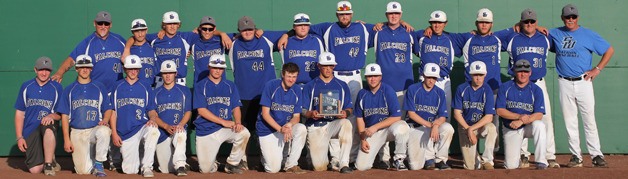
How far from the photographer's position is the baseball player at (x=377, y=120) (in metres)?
11.4

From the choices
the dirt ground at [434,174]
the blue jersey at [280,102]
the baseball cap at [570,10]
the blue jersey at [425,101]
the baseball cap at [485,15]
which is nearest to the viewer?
the dirt ground at [434,174]

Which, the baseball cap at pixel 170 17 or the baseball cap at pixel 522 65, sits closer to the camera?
the baseball cap at pixel 522 65

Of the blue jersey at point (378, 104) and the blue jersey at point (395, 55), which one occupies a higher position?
the blue jersey at point (395, 55)

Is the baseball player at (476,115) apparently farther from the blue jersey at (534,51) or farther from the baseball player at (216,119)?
the baseball player at (216,119)

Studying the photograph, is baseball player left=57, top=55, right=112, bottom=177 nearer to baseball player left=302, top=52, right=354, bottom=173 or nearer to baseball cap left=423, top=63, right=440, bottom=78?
baseball player left=302, top=52, right=354, bottom=173

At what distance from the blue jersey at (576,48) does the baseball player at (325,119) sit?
2408 mm

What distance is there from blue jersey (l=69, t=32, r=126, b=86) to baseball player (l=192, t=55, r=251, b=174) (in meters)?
0.98

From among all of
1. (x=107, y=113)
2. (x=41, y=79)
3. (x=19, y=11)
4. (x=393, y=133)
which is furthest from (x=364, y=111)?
(x=19, y=11)

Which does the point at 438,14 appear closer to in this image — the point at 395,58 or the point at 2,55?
the point at 395,58

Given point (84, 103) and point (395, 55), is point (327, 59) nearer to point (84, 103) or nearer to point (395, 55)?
point (395, 55)

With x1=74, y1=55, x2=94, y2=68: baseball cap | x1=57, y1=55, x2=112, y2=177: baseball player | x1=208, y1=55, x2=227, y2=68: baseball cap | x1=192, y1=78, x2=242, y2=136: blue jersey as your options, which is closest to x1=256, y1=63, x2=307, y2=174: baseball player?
x1=192, y1=78, x2=242, y2=136: blue jersey

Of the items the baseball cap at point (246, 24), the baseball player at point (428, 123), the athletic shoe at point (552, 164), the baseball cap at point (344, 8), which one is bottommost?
the athletic shoe at point (552, 164)

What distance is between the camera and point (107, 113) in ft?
37.2

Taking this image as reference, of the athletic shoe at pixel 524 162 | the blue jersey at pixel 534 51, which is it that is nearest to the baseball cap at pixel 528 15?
the blue jersey at pixel 534 51
